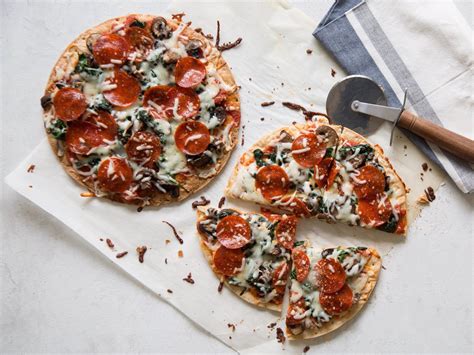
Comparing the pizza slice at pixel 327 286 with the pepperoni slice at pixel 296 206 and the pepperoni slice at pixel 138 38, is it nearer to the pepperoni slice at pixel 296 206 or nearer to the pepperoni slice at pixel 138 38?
the pepperoni slice at pixel 296 206

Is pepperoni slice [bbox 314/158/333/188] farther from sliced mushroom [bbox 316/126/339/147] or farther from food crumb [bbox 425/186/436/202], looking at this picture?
food crumb [bbox 425/186/436/202]

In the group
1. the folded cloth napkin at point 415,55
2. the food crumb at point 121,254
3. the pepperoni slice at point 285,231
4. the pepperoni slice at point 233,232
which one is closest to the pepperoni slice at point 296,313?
the pepperoni slice at point 285,231

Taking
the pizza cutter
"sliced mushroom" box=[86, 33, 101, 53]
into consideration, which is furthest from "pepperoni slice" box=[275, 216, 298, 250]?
"sliced mushroom" box=[86, 33, 101, 53]

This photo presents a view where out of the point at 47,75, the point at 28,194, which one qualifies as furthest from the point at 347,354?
the point at 47,75

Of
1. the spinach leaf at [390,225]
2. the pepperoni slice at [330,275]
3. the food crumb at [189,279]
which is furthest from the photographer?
the food crumb at [189,279]

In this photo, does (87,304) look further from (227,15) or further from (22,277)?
(227,15)

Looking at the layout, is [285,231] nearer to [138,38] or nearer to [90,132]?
[90,132]
